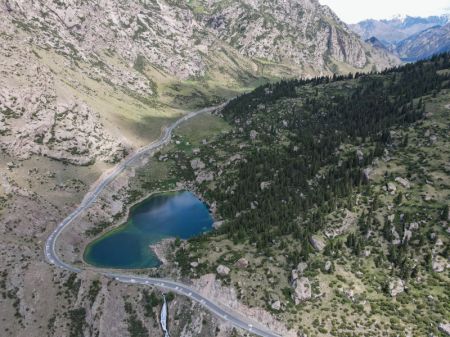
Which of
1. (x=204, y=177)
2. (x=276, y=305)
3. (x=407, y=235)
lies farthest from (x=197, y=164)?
(x=407, y=235)

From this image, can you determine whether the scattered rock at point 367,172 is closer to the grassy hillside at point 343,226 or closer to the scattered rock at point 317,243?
the grassy hillside at point 343,226

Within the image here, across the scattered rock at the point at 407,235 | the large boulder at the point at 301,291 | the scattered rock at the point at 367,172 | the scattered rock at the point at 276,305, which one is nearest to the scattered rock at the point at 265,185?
the scattered rock at the point at 367,172

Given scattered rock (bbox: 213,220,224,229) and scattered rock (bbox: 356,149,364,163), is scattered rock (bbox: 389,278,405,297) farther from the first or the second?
scattered rock (bbox: 213,220,224,229)

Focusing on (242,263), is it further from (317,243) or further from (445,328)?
(445,328)

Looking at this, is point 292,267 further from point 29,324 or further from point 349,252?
point 29,324

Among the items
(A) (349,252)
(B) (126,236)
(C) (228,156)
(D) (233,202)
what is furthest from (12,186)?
(A) (349,252)
